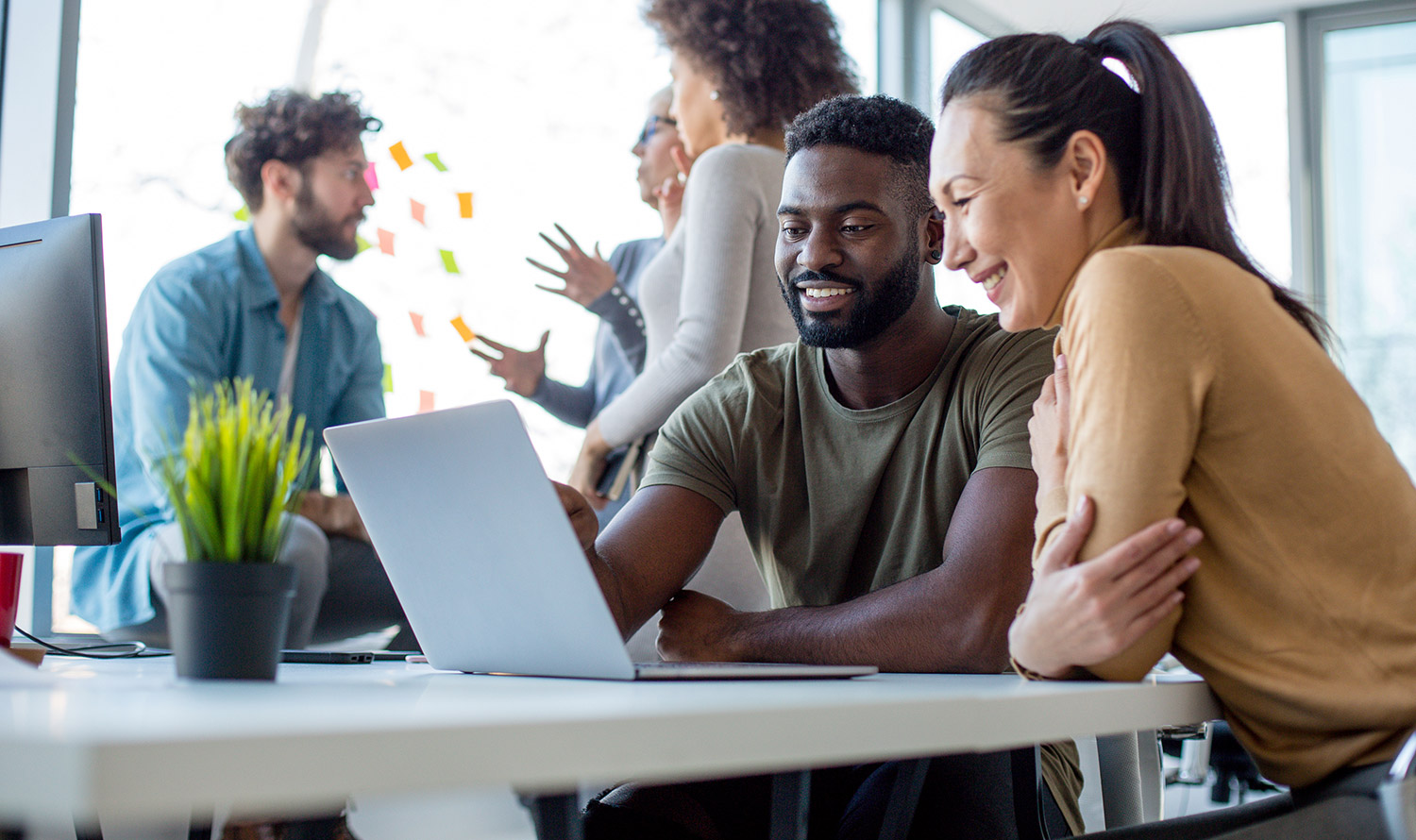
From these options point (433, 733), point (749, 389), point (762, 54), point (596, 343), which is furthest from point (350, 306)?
point (433, 733)

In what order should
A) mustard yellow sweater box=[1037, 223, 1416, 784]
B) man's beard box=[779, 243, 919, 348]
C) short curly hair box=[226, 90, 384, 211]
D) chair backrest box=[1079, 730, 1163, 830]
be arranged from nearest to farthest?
mustard yellow sweater box=[1037, 223, 1416, 784] < chair backrest box=[1079, 730, 1163, 830] < man's beard box=[779, 243, 919, 348] < short curly hair box=[226, 90, 384, 211]

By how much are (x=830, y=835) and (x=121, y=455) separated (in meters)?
1.87

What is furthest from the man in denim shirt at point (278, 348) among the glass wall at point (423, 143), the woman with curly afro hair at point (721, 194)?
the woman with curly afro hair at point (721, 194)

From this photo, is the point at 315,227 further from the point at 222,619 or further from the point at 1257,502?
the point at 1257,502

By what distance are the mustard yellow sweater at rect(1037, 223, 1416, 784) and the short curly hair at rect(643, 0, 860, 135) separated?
1613 mm

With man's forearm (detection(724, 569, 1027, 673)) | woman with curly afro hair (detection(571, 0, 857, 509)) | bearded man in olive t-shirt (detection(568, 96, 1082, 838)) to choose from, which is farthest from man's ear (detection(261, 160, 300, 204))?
man's forearm (detection(724, 569, 1027, 673))

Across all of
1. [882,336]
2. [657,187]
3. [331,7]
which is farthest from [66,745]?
[331,7]

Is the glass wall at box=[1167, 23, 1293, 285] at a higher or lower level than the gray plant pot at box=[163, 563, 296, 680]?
higher

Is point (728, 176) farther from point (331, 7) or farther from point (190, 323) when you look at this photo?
point (331, 7)

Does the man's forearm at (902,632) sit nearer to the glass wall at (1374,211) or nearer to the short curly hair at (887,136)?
the short curly hair at (887,136)

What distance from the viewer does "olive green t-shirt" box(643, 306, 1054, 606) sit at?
1428 millimetres

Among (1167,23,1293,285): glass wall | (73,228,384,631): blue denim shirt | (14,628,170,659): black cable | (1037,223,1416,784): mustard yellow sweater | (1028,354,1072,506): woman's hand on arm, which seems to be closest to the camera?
(1037,223,1416,784): mustard yellow sweater

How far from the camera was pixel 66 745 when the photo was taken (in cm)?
40

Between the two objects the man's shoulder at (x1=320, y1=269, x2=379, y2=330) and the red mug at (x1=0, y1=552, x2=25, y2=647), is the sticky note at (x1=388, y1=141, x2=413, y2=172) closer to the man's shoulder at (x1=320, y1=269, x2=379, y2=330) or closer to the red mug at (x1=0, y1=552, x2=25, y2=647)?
the man's shoulder at (x1=320, y1=269, x2=379, y2=330)
